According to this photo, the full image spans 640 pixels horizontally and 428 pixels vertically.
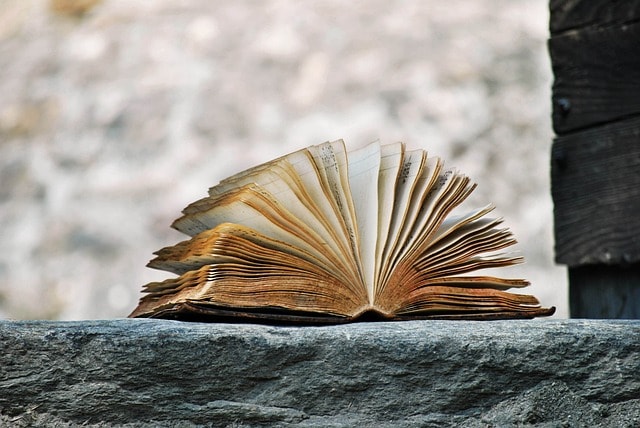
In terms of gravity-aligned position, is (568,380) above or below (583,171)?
A: below

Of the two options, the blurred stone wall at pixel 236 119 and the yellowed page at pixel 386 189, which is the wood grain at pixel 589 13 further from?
the blurred stone wall at pixel 236 119

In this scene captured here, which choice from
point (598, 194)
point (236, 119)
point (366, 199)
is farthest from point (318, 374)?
point (236, 119)

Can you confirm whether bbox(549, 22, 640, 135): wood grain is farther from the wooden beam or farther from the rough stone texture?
the rough stone texture

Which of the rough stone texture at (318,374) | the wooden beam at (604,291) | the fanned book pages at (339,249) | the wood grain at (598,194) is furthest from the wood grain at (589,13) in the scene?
the rough stone texture at (318,374)

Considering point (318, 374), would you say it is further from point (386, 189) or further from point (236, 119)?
point (236, 119)

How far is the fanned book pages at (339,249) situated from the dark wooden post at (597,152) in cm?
79

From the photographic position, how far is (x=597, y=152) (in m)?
2.09

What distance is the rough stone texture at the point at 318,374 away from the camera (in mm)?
1049

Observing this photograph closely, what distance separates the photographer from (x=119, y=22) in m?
5.38

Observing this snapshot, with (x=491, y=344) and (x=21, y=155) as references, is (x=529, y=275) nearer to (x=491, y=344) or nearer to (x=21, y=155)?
(x=21, y=155)

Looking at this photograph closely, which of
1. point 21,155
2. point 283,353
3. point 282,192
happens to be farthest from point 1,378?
point 21,155

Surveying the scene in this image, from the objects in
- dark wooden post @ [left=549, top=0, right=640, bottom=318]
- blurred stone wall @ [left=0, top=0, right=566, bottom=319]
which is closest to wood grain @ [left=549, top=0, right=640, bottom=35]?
dark wooden post @ [left=549, top=0, right=640, bottom=318]

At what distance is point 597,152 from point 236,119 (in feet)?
9.39

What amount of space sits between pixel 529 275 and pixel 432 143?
30.4 inches
